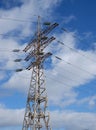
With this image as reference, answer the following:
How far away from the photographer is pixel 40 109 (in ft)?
216

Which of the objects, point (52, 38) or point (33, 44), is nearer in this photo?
point (52, 38)

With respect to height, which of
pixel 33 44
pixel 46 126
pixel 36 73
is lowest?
pixel 46 126

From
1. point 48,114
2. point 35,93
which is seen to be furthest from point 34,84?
point 48,114

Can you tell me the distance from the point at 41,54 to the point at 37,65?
232cm

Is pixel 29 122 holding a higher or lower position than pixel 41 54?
lower

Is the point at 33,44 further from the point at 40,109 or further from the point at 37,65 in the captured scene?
the point at 40,109

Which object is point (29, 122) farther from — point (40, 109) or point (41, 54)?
point (41, 54)

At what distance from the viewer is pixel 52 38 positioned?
209 ft

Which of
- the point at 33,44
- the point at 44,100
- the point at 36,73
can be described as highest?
the point at 33,44

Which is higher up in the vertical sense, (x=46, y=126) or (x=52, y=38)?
(x=52, y=38)

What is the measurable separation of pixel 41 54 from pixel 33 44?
2981mm

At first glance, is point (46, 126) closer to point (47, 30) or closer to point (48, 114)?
point (48, 114)

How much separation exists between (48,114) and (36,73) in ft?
24.5

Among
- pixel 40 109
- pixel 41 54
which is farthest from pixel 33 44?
pixel 40 109
